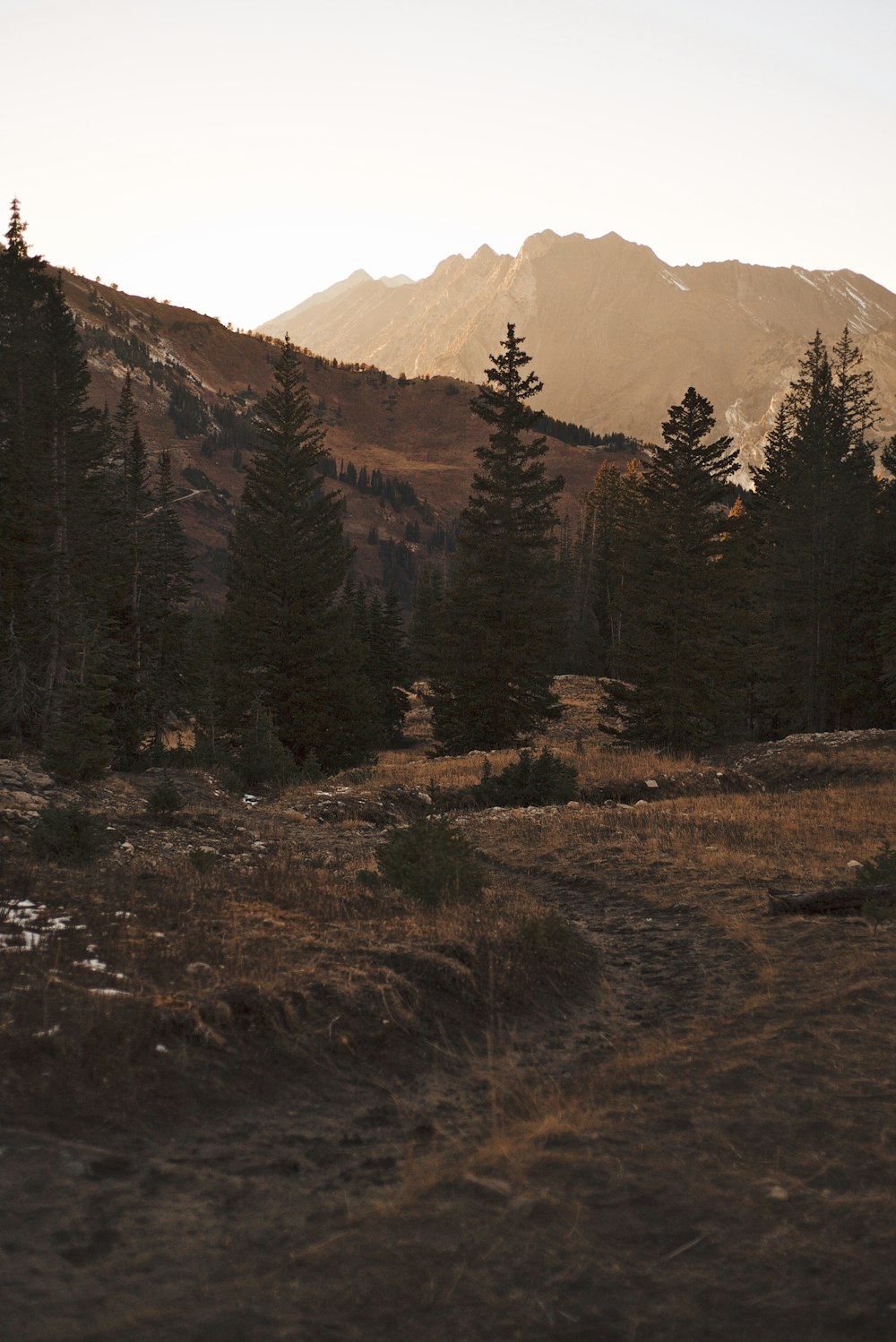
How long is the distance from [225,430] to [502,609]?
460ft

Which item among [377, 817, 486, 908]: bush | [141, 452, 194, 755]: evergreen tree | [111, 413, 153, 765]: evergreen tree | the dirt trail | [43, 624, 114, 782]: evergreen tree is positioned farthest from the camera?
[141, 452, 194, 755]: evergreen tree

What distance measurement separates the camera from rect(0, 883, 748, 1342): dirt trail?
338 cm

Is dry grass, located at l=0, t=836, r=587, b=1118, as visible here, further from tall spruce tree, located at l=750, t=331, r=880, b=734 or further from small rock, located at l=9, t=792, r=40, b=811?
tall spruce tree, located at l=750, t=331, r=880, b=734

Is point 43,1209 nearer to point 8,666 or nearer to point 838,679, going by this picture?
point 8,666

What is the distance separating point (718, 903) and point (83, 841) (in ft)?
23.4

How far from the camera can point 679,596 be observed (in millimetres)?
31203

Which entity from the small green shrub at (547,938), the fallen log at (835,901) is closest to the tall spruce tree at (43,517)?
the small green shrub at (547,938)

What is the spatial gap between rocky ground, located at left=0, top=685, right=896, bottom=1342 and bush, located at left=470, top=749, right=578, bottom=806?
30.4 feet

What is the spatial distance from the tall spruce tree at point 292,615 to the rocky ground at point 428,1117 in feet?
77.7

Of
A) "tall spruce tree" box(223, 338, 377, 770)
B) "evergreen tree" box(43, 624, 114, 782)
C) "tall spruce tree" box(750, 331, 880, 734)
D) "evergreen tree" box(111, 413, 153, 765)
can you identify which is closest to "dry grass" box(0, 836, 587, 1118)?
"evergreen tree" box(43, 624, 114, 782)

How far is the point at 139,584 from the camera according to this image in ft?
110

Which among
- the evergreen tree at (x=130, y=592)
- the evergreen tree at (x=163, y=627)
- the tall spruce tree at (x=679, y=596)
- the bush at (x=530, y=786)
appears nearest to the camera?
the bush at (x=530, y=786)

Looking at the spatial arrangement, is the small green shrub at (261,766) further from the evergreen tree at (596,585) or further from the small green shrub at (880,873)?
the evergreen tree at (596,585)

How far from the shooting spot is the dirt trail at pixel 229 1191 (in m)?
3.38
